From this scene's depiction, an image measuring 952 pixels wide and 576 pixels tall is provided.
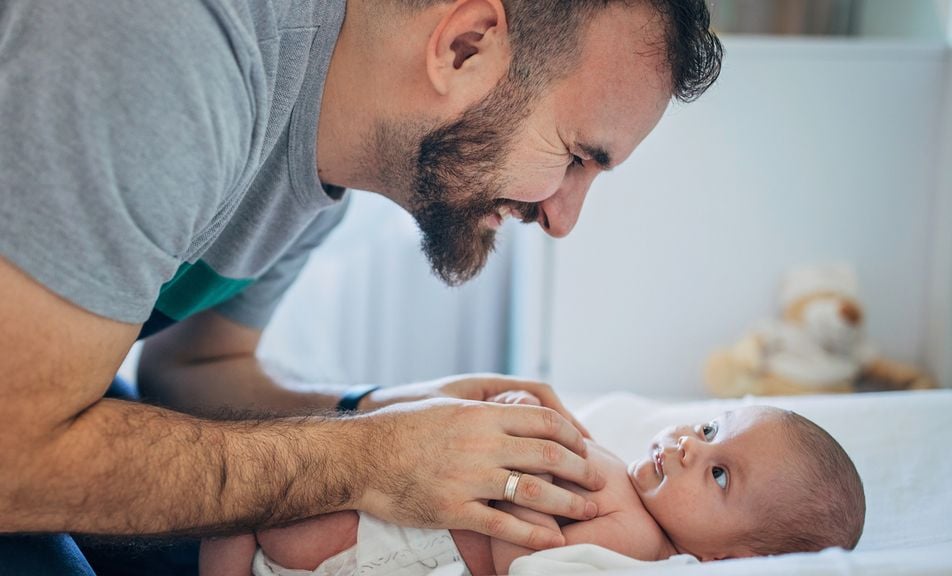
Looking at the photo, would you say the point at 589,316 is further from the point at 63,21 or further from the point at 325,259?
the point at 63,21

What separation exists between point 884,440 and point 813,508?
0.42 metres

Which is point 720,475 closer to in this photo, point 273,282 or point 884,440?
point 884,440

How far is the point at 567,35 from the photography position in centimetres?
108

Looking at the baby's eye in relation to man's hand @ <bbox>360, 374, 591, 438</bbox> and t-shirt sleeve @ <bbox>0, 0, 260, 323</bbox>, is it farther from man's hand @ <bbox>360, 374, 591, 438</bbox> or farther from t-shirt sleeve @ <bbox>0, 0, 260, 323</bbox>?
t-shirt sleeve @ <bbox>0, 0, 260, 323</bbox>

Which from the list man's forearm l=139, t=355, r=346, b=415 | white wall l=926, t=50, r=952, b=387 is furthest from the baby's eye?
white wall l=926, t=50, r=952, b=387

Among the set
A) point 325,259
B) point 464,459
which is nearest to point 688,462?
point 464,459

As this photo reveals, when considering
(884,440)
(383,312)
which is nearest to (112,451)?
(884,440)

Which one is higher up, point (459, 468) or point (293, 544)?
point (459, 468)

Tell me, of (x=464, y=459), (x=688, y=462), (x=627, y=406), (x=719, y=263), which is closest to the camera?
(x=464, y=459)

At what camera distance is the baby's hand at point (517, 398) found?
1.22m

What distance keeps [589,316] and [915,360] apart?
864 millimetres

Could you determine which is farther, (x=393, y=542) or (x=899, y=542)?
(x=899, y=542)

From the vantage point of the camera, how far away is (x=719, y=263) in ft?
7.57

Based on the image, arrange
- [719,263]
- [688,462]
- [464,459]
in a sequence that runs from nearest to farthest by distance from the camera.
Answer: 1. [464,459]
2. [688,462]
3. [719,263]
